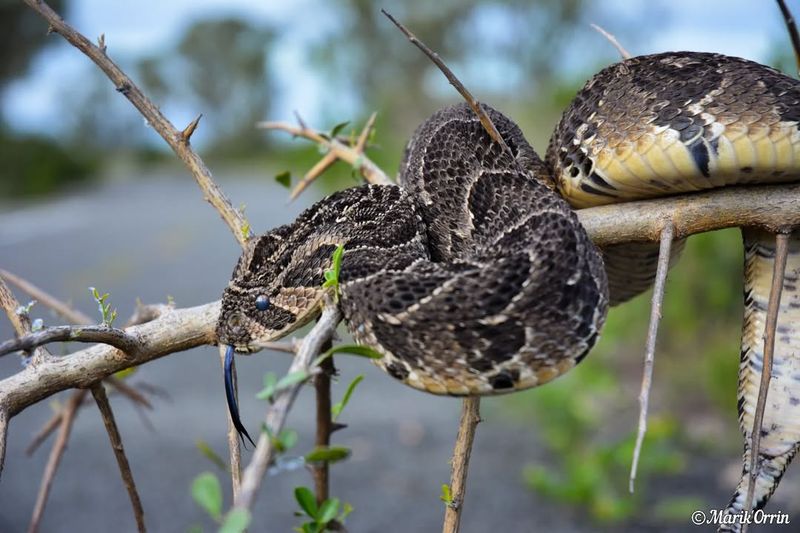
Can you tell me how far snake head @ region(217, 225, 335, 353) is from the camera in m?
2.38

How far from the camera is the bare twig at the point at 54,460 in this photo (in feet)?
8.68

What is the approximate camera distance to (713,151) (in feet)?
7.90

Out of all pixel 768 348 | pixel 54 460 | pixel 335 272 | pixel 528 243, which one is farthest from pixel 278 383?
pixel 54 460

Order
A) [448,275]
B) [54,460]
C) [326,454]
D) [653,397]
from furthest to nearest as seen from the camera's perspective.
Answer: [653,397]
[54,460]
[448,275]
[326,454]

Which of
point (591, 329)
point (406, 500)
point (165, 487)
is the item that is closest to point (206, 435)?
point (165, 487)

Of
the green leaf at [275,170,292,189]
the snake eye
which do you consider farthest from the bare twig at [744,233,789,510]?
the green leaf at [275,170,292,189]

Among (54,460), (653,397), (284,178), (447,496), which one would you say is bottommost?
(447,496)

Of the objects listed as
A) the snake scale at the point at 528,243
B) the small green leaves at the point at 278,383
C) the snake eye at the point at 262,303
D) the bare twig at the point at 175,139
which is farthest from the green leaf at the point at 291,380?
the bare twig at the point at 175,139

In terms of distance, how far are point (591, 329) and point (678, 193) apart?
70 cm

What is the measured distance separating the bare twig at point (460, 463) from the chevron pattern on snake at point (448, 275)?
154 millimetres

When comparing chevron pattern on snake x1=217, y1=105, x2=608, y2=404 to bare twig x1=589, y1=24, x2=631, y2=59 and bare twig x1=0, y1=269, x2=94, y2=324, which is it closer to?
bare twig x1=589, y1=24, x2=631, y2=59

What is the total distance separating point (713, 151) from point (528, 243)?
2.27ft

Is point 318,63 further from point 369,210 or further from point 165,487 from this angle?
point 369,210

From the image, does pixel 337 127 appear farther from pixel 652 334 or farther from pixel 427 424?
pixel 427 424
